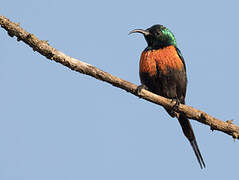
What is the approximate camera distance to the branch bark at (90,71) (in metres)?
4.50

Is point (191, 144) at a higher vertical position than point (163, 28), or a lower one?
lower

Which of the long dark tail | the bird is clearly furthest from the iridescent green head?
the long dark tail

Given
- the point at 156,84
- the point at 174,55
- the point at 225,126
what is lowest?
the point at 225,126

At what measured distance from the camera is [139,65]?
6.51 metres

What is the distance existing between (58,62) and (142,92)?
120 cm

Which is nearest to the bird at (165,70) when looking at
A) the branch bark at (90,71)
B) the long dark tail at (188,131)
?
the long dark tail at (188,131)

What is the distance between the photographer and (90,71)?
15.2 feet

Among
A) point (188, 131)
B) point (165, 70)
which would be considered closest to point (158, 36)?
point (165, 70)

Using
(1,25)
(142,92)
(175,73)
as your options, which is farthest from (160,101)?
(1,25)

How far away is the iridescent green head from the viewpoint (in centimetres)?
668

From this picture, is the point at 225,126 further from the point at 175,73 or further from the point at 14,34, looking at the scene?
the point at 14,34

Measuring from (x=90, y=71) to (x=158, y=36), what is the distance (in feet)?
8.19

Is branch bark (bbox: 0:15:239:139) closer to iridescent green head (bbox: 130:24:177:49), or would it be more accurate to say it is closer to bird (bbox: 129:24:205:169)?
bird (bbox: 129:24:205:169)

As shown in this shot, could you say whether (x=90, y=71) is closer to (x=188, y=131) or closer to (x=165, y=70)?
(x=165, y=70)
